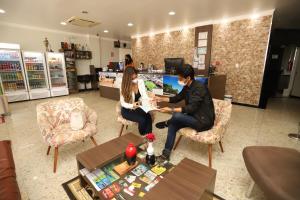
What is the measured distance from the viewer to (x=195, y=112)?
1.85 m

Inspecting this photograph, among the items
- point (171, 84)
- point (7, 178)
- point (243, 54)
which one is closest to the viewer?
point (7, 178)

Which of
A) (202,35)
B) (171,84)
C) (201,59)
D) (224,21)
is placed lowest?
(171,84)

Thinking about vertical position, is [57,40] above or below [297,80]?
above

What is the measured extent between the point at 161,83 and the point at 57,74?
448cm

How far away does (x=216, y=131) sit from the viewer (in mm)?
1774

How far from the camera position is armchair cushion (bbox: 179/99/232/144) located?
1.74 meters

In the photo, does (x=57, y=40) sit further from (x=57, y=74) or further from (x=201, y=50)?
(x=201, y=50)

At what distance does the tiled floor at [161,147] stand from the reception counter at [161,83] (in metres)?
0.66

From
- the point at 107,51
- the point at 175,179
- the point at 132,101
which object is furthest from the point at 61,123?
the point at 107,51

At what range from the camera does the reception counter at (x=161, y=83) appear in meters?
3.64

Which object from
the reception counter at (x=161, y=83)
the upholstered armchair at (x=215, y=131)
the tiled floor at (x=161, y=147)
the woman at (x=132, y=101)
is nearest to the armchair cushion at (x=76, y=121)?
the tiled floor at (x=161, y=147)

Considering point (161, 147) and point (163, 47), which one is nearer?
point (161, 147)

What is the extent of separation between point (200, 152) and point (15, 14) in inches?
222

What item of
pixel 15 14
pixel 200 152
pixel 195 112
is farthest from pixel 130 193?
pixel 15 14
